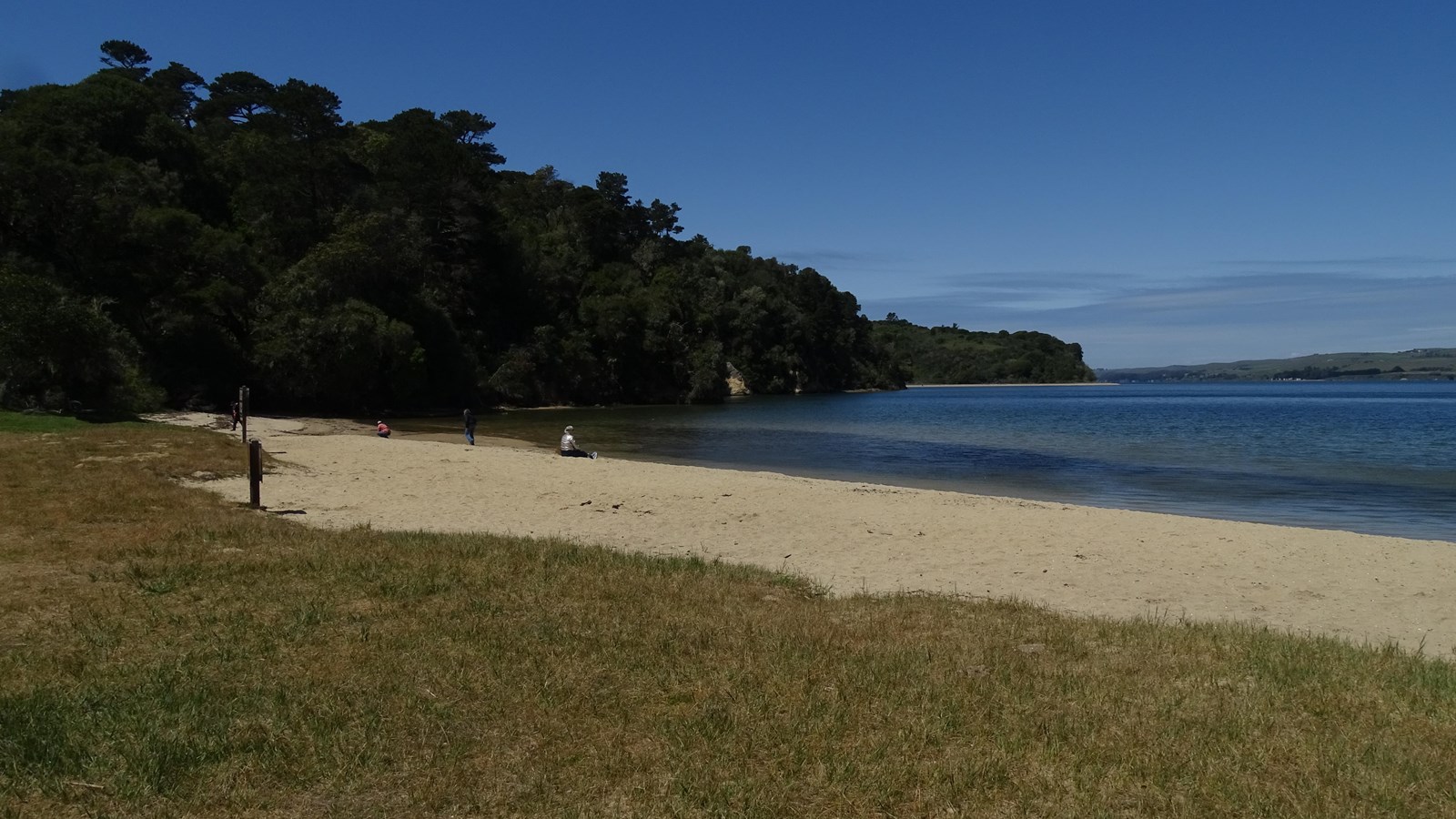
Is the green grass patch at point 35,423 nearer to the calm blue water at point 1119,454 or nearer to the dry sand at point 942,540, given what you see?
the dry sand at point 942,540

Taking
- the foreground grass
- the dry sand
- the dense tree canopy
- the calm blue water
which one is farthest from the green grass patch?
the calm blue water

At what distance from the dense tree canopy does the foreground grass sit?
87.9 feet

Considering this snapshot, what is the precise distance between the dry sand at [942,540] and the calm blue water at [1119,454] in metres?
5.64

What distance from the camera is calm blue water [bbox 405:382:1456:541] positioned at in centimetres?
2292

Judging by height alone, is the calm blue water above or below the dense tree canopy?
below

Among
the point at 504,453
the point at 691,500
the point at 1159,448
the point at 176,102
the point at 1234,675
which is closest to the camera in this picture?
the point at 1234,675

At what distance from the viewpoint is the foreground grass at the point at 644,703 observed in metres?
4.21

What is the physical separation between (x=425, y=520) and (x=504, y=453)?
44.6ft

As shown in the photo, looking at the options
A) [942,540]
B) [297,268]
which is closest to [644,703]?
[942,540]

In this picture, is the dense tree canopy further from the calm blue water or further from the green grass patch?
the calm blue water

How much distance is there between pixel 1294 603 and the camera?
10938mm

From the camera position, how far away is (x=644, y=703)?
5375 mm

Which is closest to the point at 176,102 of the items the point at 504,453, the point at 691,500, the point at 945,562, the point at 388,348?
the point at 388,348

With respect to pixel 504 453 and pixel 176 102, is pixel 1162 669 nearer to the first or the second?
pixel 504 453
